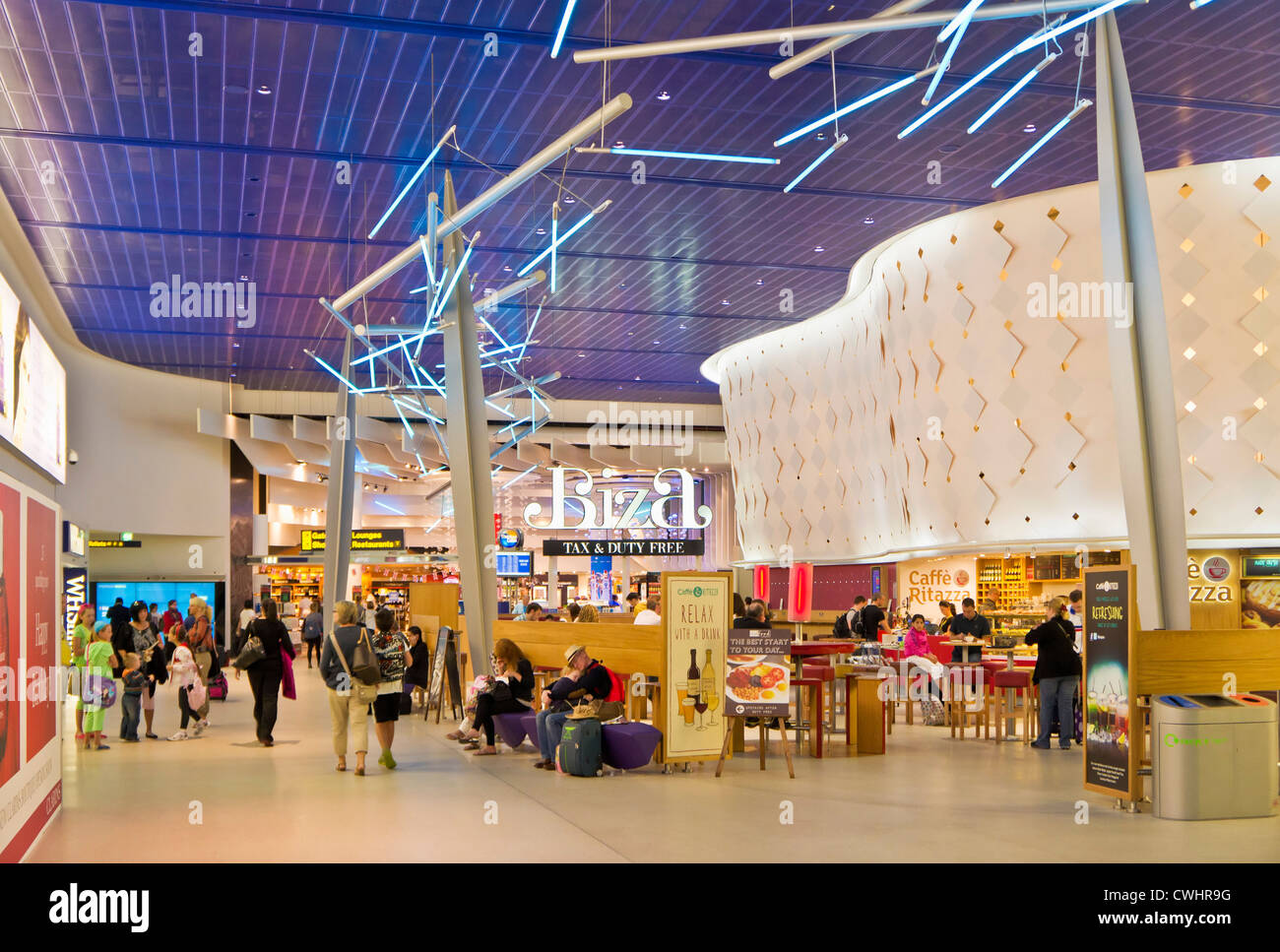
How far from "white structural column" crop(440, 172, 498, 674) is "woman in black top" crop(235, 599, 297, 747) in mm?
2264

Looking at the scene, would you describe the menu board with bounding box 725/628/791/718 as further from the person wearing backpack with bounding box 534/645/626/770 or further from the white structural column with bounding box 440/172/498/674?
the white structural column with bounding box 440/172/498/674

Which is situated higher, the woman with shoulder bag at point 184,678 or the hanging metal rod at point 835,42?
the hanging metal rod at point 835,42

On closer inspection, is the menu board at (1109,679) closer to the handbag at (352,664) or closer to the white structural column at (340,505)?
the handbag at (352,664)

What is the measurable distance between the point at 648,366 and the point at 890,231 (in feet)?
35.7

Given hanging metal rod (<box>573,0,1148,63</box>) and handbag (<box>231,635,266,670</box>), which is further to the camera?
handbag (<box>231,635,266,670</box>)

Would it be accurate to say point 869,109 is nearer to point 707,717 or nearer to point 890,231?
point 890,231

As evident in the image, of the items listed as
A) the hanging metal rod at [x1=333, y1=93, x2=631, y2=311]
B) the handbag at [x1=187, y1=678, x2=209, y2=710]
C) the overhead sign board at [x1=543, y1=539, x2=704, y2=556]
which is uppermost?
the hanging metal rod at [x1=333, y1=93, x2=631, y2=311]

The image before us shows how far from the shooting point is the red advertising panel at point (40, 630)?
6.52m

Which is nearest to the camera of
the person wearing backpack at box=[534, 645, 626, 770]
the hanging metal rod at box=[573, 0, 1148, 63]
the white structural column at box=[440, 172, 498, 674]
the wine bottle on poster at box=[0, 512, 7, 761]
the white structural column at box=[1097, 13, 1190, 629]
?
the wine bottle on poster at box=[0, 512, 7, 761]

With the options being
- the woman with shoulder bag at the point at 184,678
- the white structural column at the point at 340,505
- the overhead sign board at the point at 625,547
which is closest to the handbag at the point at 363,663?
the woman with shoulder bag at the point at 184,678

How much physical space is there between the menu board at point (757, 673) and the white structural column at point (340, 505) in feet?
40.1

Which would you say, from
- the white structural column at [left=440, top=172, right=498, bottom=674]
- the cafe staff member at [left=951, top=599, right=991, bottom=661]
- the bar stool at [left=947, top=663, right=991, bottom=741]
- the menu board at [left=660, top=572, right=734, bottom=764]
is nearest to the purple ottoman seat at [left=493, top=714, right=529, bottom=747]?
the menu board at [left=660, top=572, right=734, bottom=764]

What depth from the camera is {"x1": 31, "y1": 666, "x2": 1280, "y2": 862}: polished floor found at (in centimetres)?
645

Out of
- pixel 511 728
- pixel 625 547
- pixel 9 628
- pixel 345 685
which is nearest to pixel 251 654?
pixel 345 685
